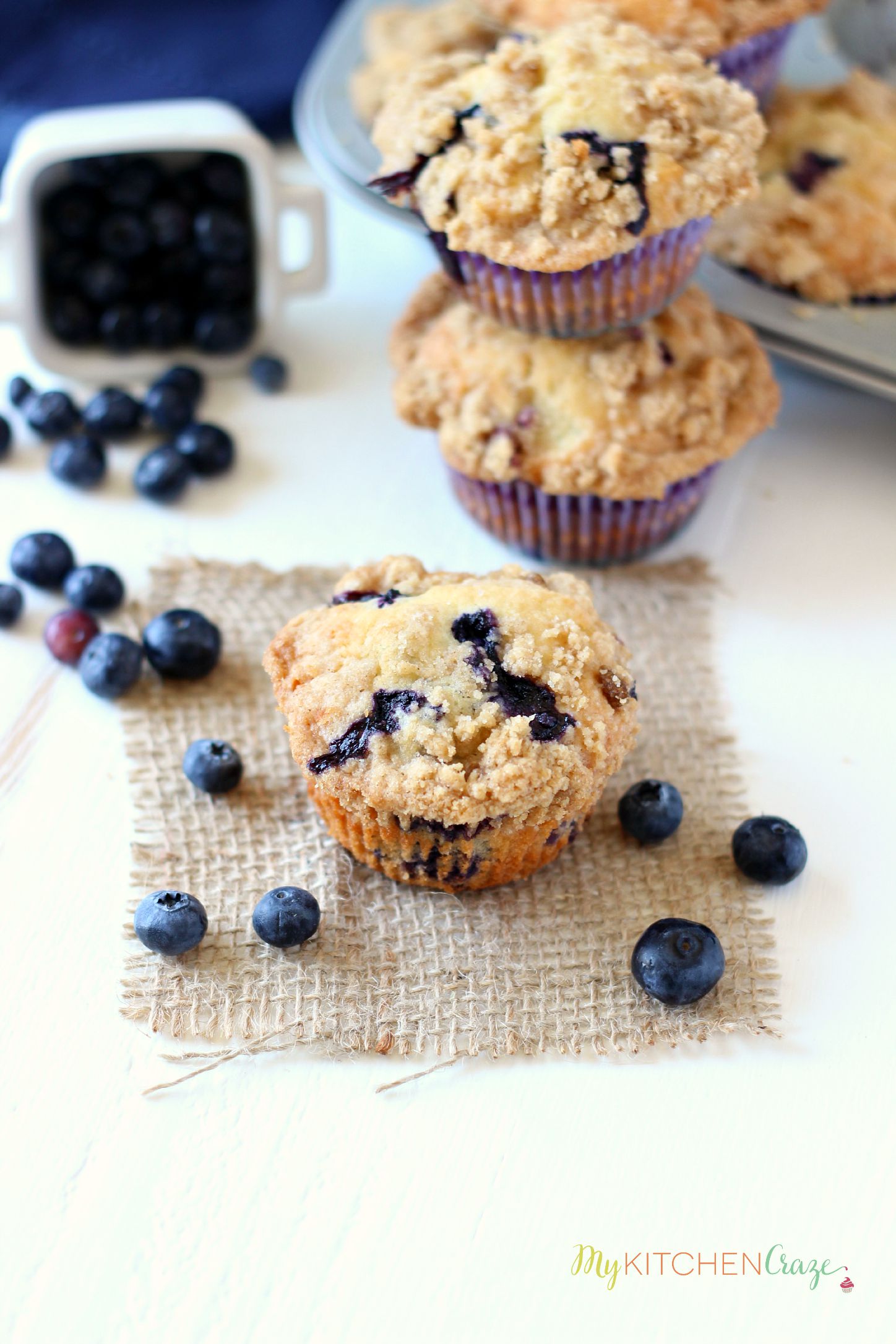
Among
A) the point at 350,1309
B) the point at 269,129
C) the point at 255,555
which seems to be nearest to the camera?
the point at 350,1309

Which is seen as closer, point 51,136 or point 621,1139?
point 621,1139

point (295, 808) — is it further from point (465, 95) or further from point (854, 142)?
point (854, 142)

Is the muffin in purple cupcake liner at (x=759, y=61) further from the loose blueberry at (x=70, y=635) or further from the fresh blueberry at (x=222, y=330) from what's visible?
the loose blueberry at (x=70, y=635)

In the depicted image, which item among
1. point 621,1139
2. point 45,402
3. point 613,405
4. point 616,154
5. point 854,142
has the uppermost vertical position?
point 616,154

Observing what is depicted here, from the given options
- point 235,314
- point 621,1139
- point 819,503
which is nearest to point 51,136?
point 235,314

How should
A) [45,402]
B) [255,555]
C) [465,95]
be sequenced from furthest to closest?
[45,402], [255,555], [465,95]

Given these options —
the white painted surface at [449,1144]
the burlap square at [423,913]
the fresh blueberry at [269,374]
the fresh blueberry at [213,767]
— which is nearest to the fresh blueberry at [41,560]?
the white painted surface at [449,1144]

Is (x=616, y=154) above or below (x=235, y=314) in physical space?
above
